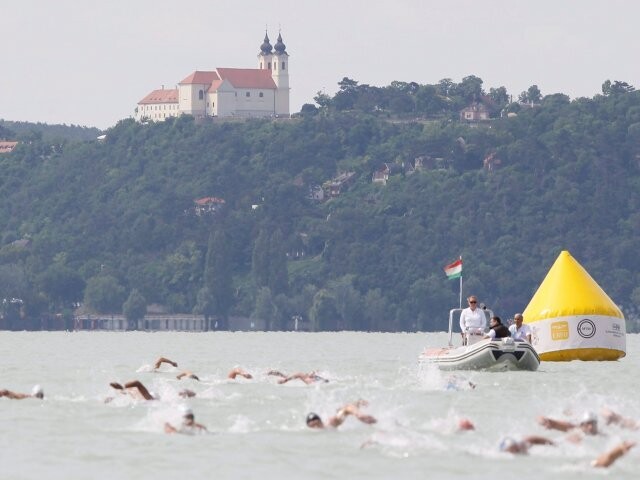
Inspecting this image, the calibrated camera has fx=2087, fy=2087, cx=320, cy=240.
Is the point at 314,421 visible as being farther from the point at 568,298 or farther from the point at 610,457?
the point at 568,298

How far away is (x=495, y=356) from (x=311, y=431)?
16.0 metres

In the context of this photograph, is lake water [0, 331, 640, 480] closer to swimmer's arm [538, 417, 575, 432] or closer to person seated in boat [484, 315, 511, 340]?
swimmer's arm [538, 417, 575, 432]

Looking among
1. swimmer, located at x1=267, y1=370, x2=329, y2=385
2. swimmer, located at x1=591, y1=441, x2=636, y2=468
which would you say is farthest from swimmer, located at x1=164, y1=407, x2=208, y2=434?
swimmer, located at x1=267, y1=370, x2=329, y2=385

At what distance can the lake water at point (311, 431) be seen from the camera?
1363 inches

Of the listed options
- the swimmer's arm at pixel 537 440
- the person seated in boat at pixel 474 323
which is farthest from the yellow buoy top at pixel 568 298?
the swimmer's arm at pixel 537 440

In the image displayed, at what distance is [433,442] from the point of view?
37344 millimetres

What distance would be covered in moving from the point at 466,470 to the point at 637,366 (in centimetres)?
3928

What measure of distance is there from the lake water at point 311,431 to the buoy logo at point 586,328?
4.48 metres

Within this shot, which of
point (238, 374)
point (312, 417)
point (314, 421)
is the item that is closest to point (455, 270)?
point (238, 374)

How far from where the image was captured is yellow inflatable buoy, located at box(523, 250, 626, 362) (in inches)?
2574

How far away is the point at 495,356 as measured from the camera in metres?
54.7

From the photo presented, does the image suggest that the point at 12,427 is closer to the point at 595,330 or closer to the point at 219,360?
the point at 595,330

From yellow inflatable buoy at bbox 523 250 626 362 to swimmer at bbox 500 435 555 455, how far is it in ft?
97.7

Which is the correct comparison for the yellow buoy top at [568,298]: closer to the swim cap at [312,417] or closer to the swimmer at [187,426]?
the swim cap at [312,417]
